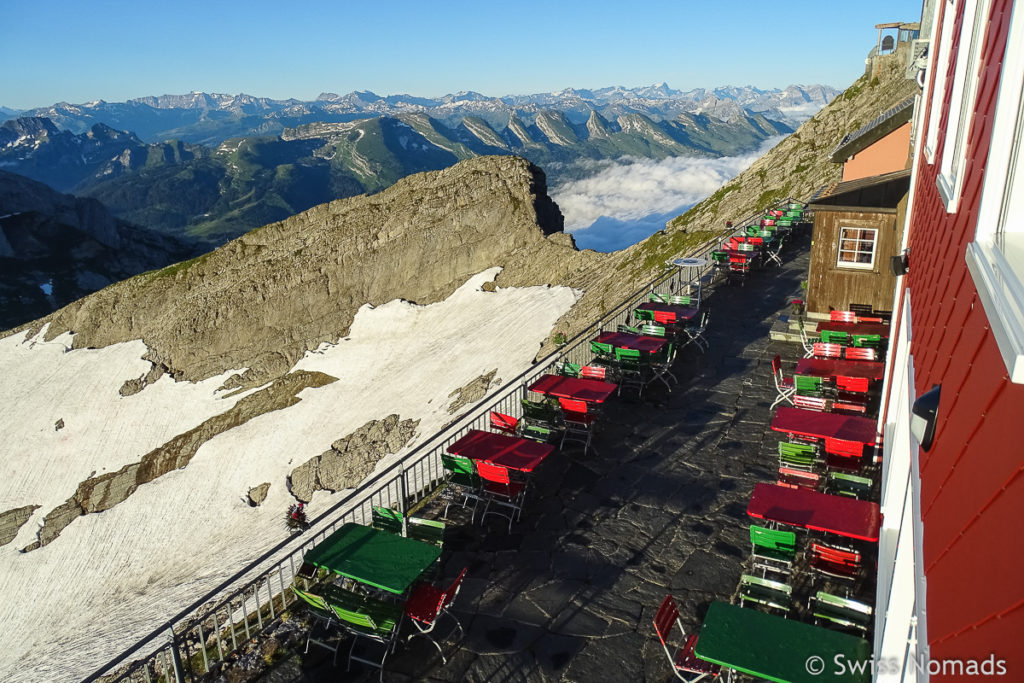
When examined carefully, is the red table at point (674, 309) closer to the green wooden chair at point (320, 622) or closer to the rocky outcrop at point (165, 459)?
the green wooden chair at point (320, 622)

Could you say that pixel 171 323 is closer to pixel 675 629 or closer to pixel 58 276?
pixel 675 629

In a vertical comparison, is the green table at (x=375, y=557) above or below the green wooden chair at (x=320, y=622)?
above

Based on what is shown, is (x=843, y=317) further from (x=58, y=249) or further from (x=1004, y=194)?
(x=58, y=249)

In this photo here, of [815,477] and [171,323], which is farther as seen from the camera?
[171,323]

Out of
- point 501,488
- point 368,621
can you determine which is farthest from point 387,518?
point 368,621

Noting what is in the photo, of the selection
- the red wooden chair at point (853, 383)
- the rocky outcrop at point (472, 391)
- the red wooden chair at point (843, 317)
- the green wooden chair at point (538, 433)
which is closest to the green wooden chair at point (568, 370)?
the green wooden chair at point (538, 433)

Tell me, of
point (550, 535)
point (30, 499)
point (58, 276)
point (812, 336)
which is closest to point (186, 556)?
point (30, 499)
